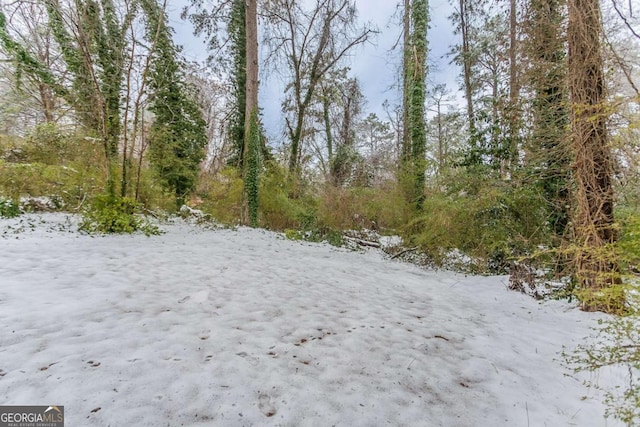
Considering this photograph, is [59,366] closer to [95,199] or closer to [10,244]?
[10,244]

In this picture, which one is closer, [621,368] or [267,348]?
[621,368]

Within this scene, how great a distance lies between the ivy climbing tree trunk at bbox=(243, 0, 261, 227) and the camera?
7.78 m

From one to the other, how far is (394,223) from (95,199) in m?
6.54

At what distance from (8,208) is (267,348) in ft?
23.3

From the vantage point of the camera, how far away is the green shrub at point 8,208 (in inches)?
219

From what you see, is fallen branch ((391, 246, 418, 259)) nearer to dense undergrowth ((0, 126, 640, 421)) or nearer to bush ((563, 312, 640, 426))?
dense undergrowth ((0, 126, 640, 421))

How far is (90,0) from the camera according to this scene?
549 cm

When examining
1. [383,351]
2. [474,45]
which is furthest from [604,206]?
[474,45]

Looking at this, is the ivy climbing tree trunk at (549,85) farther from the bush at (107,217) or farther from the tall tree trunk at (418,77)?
the bush at (107,217)

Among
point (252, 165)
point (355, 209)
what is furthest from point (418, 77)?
point (252, 165)

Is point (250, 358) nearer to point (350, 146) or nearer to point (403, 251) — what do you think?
point (403, 251)

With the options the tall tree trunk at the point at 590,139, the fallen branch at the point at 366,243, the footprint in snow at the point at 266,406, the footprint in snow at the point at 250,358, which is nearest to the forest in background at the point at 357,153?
the tall tree trunk at the point at 590,139

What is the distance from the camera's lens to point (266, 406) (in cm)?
148

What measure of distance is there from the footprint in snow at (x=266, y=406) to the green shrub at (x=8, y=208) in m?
7.37
